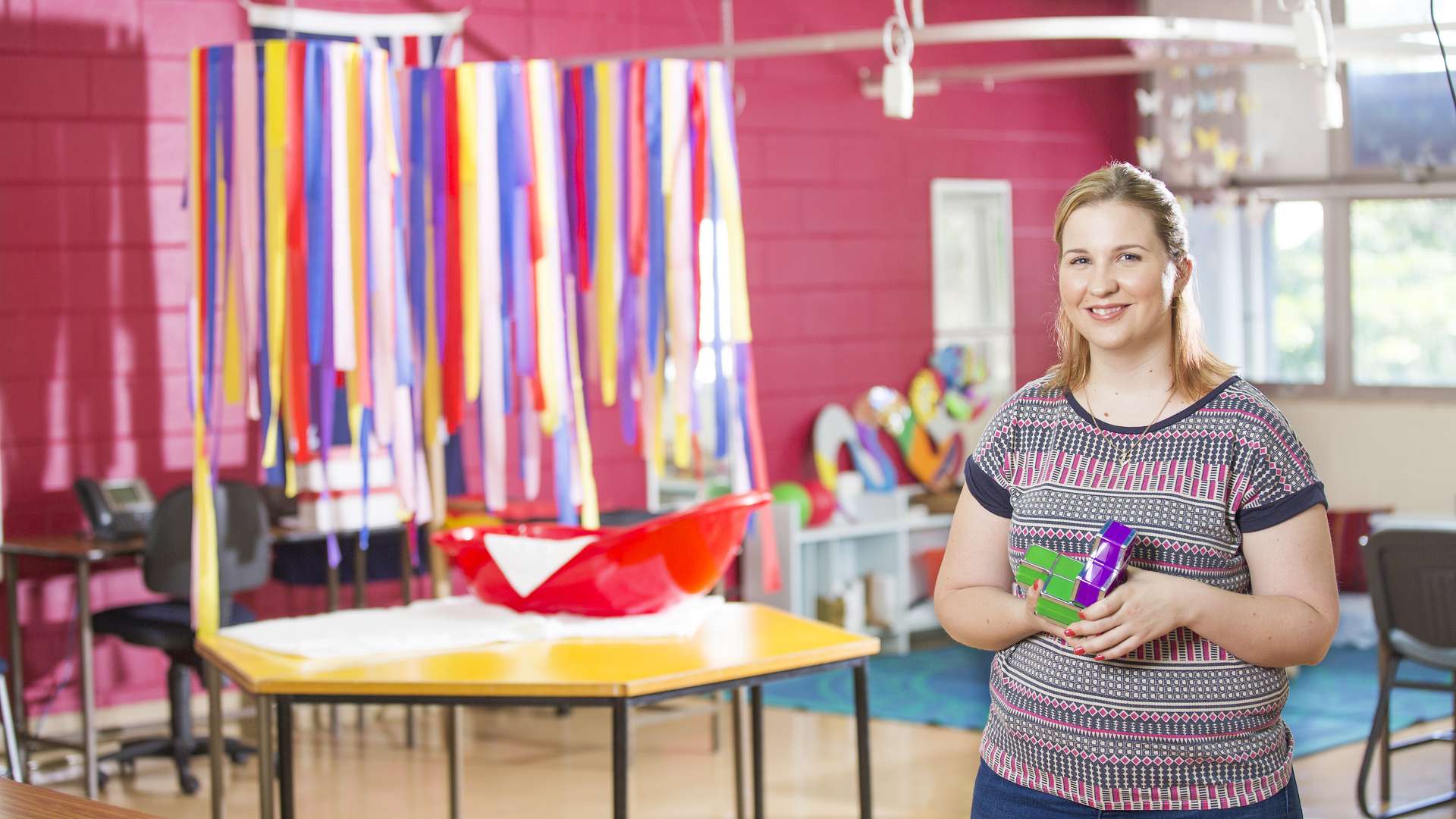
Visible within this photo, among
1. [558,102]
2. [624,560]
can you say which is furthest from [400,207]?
[624,560]

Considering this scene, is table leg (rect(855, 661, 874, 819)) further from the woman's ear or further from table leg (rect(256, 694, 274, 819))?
the woman's ear

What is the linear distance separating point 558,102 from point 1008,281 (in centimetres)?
425

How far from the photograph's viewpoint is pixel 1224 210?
26.3ft

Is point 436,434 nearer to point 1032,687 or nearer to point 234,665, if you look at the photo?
point 234,665

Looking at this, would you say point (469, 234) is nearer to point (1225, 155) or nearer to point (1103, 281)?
point (1103, 281)

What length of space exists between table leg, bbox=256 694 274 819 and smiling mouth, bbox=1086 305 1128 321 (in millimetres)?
2005

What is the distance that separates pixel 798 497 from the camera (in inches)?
283

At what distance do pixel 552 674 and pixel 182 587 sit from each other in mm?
2290

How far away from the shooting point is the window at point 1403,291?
7562 mm

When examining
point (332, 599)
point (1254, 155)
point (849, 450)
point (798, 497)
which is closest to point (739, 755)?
point (332, 599)

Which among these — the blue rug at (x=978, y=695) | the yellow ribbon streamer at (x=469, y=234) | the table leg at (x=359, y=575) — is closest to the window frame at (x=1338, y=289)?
the blue rug at (x=978, y=695)

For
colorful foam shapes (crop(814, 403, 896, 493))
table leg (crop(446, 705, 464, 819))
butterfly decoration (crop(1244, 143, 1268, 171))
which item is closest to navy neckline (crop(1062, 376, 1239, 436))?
table leg (crop(446, 705, 464, 819))

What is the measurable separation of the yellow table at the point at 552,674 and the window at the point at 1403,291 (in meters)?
4.96

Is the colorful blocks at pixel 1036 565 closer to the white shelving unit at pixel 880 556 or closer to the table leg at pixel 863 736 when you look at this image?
the table leg at pixel 863 736
